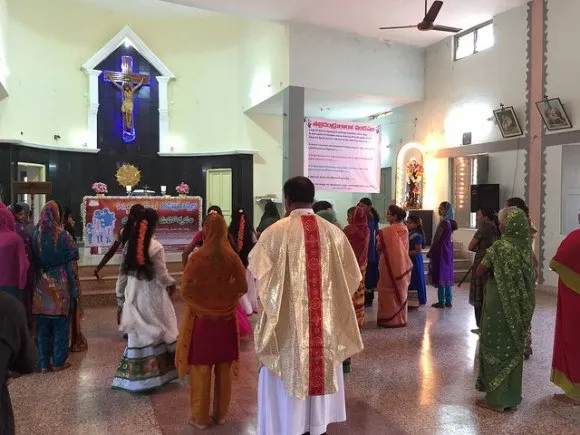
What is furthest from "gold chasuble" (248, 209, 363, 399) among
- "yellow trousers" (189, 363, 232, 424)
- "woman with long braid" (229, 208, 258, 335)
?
"woman with long braid" (229, 208, 258, 335)

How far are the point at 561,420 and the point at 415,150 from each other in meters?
9.00

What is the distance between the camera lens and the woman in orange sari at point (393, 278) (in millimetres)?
5734

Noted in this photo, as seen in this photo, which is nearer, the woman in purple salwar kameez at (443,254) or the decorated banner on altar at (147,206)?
the woman in purple salwar kameez at (443,254)

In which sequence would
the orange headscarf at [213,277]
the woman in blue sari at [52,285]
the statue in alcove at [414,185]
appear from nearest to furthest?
1. the orange headscarf at [213,277]
2. the woman in blue sari at [52,285]
3. the statue in alcove at [414,185]

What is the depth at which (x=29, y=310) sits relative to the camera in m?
3.99

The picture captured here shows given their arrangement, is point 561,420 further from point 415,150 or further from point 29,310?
point 415,150

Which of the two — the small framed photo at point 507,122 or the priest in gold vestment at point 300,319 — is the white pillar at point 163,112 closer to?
the small framed photo at point 507,122

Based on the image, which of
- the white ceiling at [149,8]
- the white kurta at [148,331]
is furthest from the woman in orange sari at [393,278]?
the white ceiling at [149,8]

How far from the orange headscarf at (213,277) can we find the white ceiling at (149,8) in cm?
1088

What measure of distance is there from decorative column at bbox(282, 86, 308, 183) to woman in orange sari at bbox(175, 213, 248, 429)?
7.05 metres

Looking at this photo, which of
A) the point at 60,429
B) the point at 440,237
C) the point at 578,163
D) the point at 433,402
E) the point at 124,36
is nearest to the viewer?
the point at 60,429

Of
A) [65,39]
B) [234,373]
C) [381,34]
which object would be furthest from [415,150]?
[234,373]

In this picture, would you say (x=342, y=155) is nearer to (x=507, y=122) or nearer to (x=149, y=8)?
(x=507, y=122)

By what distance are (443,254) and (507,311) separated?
3615 mm
